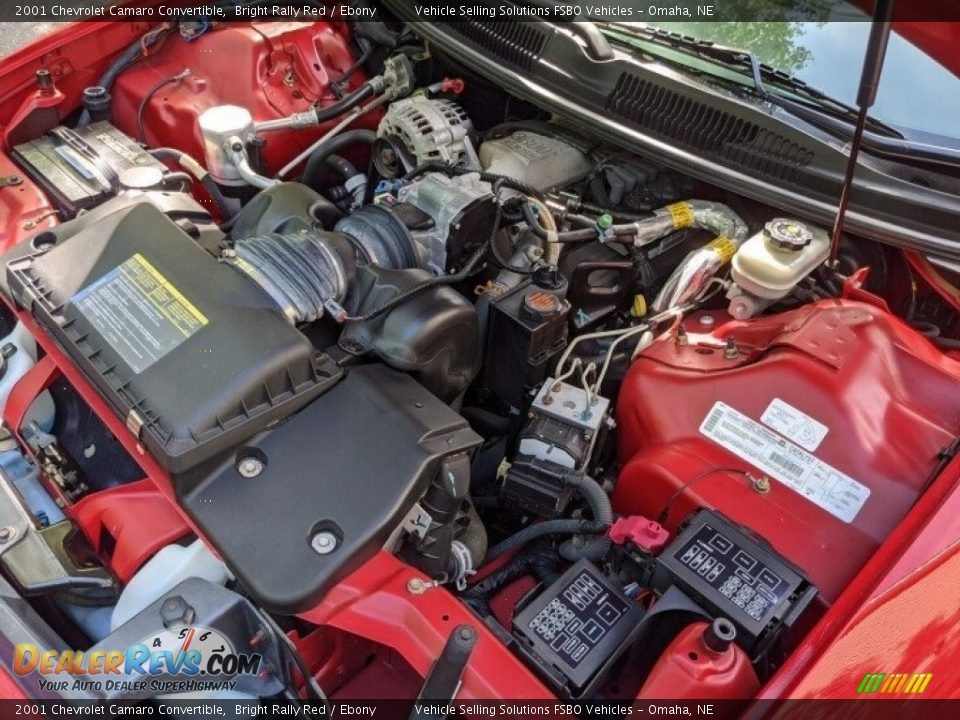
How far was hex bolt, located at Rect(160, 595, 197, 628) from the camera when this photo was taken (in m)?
1.09

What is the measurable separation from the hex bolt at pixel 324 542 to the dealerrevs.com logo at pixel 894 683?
72 centimetres

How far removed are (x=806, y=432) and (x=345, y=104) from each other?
145 centimetres

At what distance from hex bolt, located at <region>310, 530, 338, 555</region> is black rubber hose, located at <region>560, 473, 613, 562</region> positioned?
44 cm

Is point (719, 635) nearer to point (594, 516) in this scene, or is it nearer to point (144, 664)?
point (594, 516)

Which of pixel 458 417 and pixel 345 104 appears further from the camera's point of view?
pixel 345 104

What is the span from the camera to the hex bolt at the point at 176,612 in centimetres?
109

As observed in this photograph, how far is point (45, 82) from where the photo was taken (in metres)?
2.05

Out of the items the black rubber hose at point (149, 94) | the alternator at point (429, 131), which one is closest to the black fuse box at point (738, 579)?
the alternator at point (429, 131)

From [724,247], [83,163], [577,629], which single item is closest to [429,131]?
[724,247]

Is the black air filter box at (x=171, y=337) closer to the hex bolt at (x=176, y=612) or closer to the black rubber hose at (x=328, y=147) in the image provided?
the hex bolt at (x=176, y=612)

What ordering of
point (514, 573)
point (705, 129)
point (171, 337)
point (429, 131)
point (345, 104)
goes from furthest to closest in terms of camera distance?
point (345, 104), point (429, 131), point (705, 129), point (514, 573), point (171, 337)

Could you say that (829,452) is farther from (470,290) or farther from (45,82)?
(45,82)

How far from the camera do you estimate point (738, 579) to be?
1149mm

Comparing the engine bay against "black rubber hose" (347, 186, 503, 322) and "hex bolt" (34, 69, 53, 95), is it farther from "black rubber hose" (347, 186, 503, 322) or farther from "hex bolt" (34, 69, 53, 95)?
"hex bolt" (34, 69, 53, 95)
